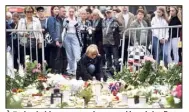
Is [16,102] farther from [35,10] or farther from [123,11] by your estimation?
[123,11]

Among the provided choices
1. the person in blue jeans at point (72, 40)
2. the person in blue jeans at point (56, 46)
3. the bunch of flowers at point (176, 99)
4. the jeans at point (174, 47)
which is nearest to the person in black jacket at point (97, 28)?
the person in blue jeans at point (72, 40)

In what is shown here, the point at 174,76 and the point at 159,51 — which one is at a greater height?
the point at 159,51

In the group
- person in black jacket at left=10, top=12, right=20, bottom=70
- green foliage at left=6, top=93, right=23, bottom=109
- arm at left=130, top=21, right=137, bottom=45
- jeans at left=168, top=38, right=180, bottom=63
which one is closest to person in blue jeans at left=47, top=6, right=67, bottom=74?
person in black jacket at left=10, top=12, right=20, bottom=70

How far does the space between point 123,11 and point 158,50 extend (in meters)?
0.36

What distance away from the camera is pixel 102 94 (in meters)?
4.02

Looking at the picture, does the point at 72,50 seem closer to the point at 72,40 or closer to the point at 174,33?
the point at 72,40

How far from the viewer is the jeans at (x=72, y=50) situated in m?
4.02

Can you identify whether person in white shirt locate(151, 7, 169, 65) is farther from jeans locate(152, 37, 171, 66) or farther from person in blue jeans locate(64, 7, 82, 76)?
person in blue jeans locate(64, 7, 82, 76)

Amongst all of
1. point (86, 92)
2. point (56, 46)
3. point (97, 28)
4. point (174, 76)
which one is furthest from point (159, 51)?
point (56, 46)

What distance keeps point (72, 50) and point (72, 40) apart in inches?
2.7

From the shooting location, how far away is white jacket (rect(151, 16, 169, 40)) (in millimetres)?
4016

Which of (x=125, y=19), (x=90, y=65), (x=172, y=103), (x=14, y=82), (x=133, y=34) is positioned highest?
(x=125, y=19)

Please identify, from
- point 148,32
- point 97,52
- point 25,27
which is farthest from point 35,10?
point 148,32

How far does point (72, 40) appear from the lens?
13.2ft
